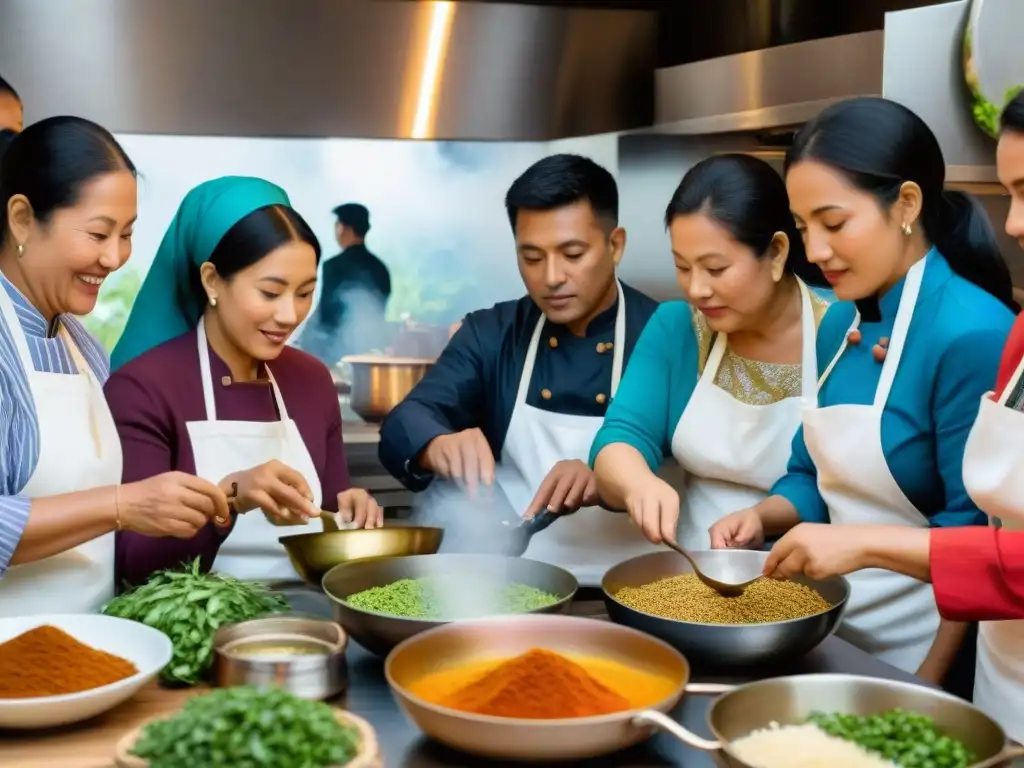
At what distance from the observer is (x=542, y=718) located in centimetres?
123

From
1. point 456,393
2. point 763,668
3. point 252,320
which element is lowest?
point 763,668

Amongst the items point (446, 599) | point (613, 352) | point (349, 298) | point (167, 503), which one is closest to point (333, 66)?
point (349, 298)

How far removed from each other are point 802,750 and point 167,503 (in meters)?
0.97

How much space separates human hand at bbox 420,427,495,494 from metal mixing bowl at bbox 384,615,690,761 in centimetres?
78

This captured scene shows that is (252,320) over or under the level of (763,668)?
over

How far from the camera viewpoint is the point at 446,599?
1.64 meters

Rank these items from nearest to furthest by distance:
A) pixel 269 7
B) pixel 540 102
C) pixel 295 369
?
pixel 295 369, pixel 269 7, pixel 540 102

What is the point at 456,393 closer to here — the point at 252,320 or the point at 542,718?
the point at 252,320

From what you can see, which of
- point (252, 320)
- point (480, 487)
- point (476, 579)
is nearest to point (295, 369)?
point (252, 320)

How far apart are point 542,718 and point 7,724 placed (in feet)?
2.01

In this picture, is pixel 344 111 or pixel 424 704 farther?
pixel 344 111

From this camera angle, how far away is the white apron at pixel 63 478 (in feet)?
5.79

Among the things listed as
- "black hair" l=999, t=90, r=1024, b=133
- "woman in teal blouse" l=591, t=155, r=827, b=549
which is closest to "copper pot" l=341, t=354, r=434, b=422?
"woman in teal blouse" l=591, t=155, r=827, b=549

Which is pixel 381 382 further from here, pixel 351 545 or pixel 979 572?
pixel 979 572
